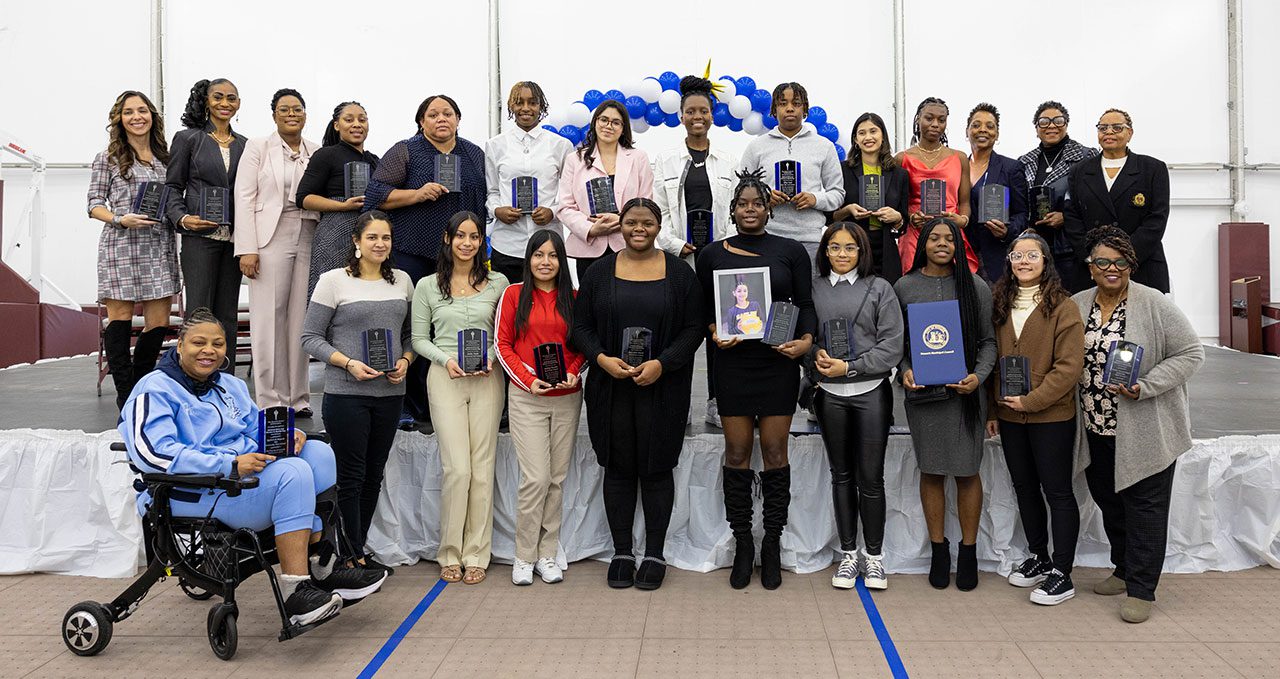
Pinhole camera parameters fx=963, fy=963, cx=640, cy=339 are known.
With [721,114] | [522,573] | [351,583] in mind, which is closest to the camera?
[351,583]

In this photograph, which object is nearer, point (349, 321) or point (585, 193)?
point (349, 321)

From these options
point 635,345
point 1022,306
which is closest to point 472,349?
point 635,345

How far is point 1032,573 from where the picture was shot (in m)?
3.61

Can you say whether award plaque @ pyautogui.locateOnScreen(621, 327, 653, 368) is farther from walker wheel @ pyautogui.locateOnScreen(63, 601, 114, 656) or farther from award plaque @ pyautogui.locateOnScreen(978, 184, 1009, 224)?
walker wheel @ pyautogui.locateOnScreen(63, 601, 114, 656)

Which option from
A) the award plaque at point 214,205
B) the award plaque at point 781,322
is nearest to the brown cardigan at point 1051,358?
the award plaque at point 781,322

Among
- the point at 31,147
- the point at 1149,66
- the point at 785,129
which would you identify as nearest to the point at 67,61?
the point at 31,147

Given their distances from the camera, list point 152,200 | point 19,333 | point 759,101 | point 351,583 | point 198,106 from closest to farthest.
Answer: point 351,583
point 152,200
point 198,106
point 759,101
point 19,333

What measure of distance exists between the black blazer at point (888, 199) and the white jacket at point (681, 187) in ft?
1.58

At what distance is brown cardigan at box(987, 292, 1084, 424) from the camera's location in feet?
11.0

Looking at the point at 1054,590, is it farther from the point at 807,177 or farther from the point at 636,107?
the point at 636,107

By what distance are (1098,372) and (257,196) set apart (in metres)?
3.48

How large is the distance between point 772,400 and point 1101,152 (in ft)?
6.25

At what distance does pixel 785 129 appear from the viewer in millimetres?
4191

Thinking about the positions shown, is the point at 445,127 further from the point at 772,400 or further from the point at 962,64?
the point at 962,64
